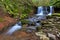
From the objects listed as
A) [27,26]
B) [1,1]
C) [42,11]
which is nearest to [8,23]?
[27,26]

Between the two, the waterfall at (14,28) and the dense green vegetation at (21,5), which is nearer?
the waterfall at (14,28)

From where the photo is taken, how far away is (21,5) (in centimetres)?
1470

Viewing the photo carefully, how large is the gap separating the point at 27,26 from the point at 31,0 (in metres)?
7.90

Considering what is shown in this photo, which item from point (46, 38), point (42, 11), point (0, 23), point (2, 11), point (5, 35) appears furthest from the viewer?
point (42, 11)

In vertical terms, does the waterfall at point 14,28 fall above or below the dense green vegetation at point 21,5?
below

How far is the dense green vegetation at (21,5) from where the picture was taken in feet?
40.4

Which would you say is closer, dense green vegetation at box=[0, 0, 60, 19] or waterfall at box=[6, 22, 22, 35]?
waterfall at box=[6, 22, 22, 35]

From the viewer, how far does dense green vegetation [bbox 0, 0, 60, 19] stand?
12.3 metres

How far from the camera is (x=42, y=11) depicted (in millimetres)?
15617

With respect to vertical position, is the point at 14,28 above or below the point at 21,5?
below

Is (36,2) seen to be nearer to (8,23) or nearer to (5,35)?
(8,23)

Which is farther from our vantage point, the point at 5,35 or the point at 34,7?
the point at 34,7

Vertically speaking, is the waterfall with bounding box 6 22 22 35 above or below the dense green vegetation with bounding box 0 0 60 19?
below

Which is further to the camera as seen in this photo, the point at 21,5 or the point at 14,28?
the point at 21,5
